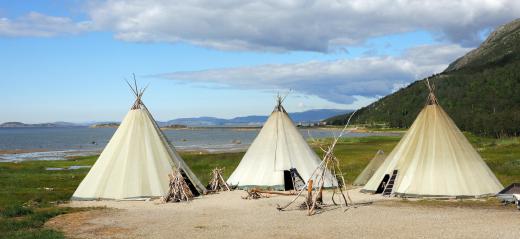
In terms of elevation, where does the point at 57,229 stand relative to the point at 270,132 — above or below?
below

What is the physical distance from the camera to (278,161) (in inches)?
1569

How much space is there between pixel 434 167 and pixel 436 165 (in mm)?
192

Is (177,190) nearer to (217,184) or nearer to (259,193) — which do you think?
(259,193)

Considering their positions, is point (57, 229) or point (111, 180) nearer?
point (57, 229)

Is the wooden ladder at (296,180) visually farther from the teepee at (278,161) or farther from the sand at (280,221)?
the sand at (280,221)

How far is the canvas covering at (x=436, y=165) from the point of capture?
3275cm

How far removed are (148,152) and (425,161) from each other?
17.5 meters

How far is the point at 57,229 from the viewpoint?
23516 millimetres

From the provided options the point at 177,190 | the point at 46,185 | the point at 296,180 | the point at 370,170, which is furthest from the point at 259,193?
the point at 46,185

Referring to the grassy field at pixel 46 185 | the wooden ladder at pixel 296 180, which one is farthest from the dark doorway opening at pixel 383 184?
the grassy field at pixel 46 185

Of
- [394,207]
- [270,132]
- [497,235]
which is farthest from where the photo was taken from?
[270,132]

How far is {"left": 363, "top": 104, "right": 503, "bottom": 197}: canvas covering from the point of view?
3275 cm

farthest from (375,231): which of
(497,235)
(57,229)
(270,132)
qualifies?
(270,132)

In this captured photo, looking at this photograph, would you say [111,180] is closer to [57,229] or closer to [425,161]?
[57,229]
